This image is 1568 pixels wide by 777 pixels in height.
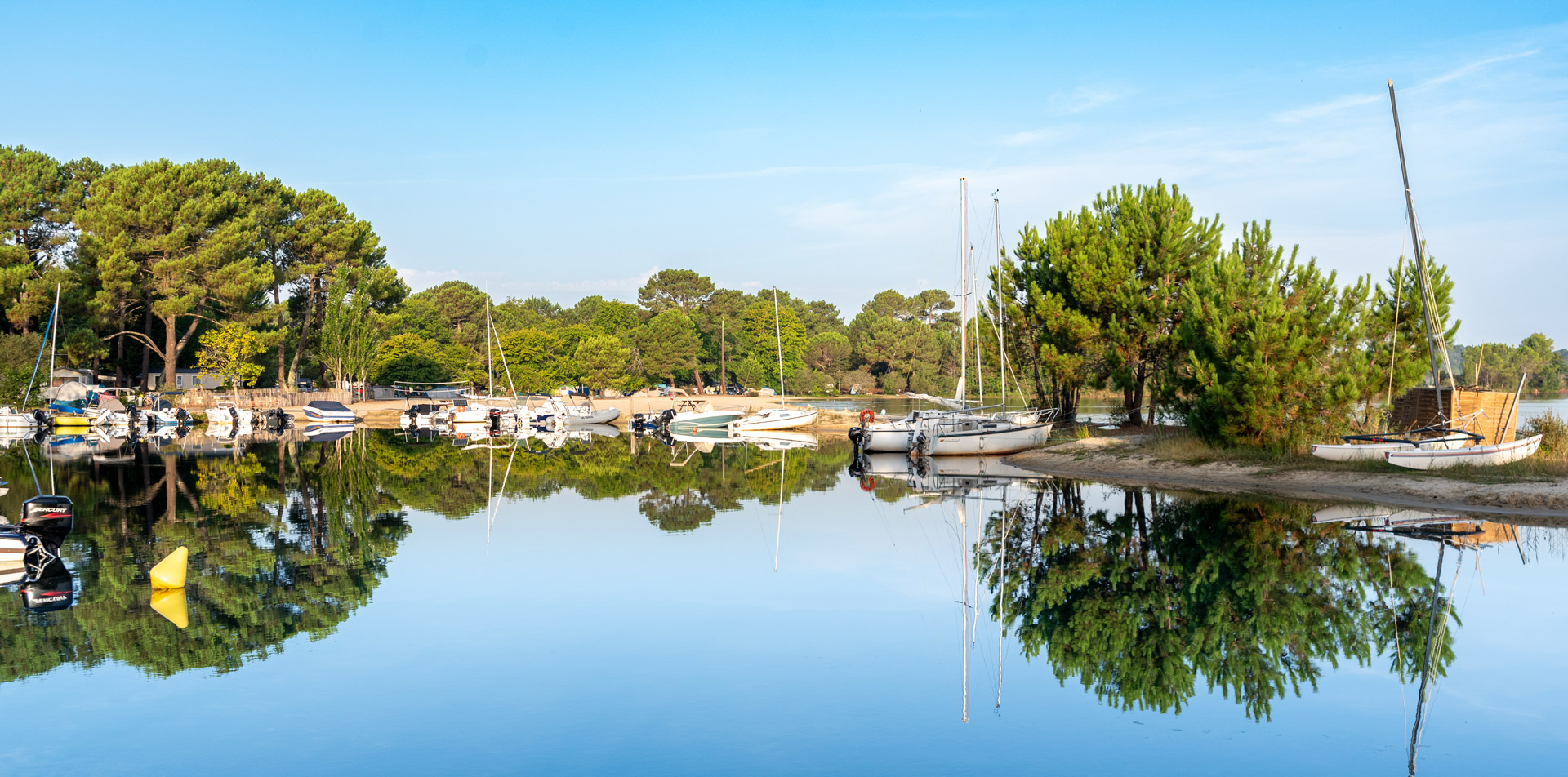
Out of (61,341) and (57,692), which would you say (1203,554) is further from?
(61,341)

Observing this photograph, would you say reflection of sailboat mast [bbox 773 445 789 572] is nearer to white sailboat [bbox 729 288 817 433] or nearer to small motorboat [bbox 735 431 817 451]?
small motorboat [bbox 735 431 817 451]

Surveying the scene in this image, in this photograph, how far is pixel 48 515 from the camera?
1919cm

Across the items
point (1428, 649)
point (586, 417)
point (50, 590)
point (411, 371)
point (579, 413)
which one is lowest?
point (1428, 649)

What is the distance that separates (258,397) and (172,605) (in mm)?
76177

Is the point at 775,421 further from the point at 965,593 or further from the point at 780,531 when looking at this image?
the point at 965,593

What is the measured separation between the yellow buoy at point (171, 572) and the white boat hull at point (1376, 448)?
28.3m

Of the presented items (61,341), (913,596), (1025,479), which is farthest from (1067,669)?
(61,341)

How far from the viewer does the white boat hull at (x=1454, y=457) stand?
2897cm

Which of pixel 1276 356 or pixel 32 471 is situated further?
pixel 32 471

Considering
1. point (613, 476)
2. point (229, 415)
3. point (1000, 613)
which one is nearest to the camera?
point (1000, 613)

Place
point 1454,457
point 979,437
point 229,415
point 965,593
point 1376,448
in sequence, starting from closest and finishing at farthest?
point 965,593
point 1454,457
point 1376,448
point 979,437
point 229,415

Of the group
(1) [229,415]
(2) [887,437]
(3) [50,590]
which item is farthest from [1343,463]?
(1) [229,415]

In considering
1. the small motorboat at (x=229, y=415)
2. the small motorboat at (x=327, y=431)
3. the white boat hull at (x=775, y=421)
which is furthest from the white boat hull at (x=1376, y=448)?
the small motorboat at (x=229, y=415)

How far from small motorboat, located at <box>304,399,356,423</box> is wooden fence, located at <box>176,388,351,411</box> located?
4587 mm
